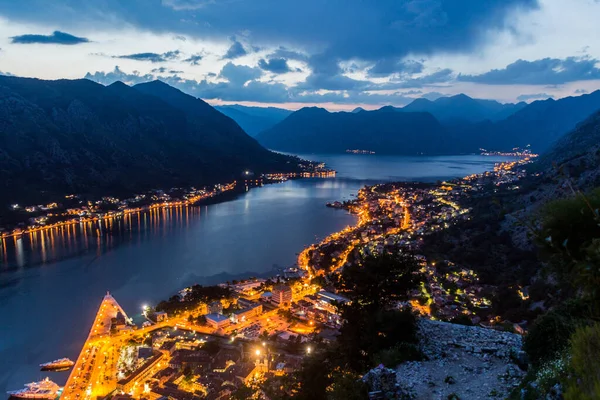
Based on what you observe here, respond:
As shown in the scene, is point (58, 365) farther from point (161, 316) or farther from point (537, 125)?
point (537, 125)

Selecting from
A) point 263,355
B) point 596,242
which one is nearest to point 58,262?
point 263,355

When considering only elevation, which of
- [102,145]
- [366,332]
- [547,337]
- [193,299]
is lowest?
[193,299]

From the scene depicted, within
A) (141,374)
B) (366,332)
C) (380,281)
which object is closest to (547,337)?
(366,332)

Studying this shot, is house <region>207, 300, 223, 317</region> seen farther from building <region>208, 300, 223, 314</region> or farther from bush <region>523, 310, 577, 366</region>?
bush <region>523, 310, 577, 366</region>

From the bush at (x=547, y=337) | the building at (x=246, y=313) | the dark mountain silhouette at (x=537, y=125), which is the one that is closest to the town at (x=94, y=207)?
the building at (x=246, y=313)

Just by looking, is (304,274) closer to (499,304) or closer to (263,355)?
(263,355)

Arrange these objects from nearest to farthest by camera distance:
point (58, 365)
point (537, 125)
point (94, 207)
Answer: point (58, 365)
point (94, 207)
point (537, 125)

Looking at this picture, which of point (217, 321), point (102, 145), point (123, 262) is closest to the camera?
point (217, 321)
